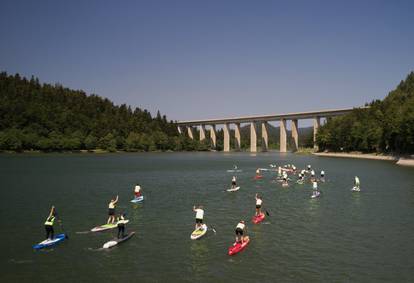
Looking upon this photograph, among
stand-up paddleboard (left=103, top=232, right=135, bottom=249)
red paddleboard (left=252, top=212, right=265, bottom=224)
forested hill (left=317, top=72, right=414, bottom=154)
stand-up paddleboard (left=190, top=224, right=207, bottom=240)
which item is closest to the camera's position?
stand-up paddleboard (left=103, top=232, right=135, bottom=249)

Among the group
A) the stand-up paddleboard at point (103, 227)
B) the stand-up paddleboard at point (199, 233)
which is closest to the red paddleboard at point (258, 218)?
the stand-up paddleboard at point (199, 233)

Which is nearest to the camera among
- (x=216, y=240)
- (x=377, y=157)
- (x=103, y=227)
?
(x=216, y=240)

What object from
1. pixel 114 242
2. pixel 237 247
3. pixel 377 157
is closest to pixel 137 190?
pixel 114 242

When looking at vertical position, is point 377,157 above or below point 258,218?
above

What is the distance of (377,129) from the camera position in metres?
130

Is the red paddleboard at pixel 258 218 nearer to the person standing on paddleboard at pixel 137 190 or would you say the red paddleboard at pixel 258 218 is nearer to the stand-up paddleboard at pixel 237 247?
the stand-up paddleboard at pixel 237 247

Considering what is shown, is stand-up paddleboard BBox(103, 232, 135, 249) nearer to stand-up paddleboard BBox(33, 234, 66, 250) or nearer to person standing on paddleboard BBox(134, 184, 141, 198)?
stand-up paddleboard BBox(33, 234, 66, 250)

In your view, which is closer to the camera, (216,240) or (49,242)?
(49,242)

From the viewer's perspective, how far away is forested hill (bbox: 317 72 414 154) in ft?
355

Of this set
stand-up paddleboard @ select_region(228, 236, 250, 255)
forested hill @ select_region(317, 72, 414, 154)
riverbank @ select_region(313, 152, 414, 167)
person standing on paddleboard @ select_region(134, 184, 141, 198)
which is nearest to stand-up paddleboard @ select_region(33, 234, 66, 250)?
stand-up paddleboard @ select_region(228, 236, 250, 255)

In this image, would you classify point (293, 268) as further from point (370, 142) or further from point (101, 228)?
point (370, 142)

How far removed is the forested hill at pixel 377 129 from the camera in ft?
355

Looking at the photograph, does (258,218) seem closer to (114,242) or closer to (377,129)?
(114,242)

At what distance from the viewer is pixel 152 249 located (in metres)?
24.9
